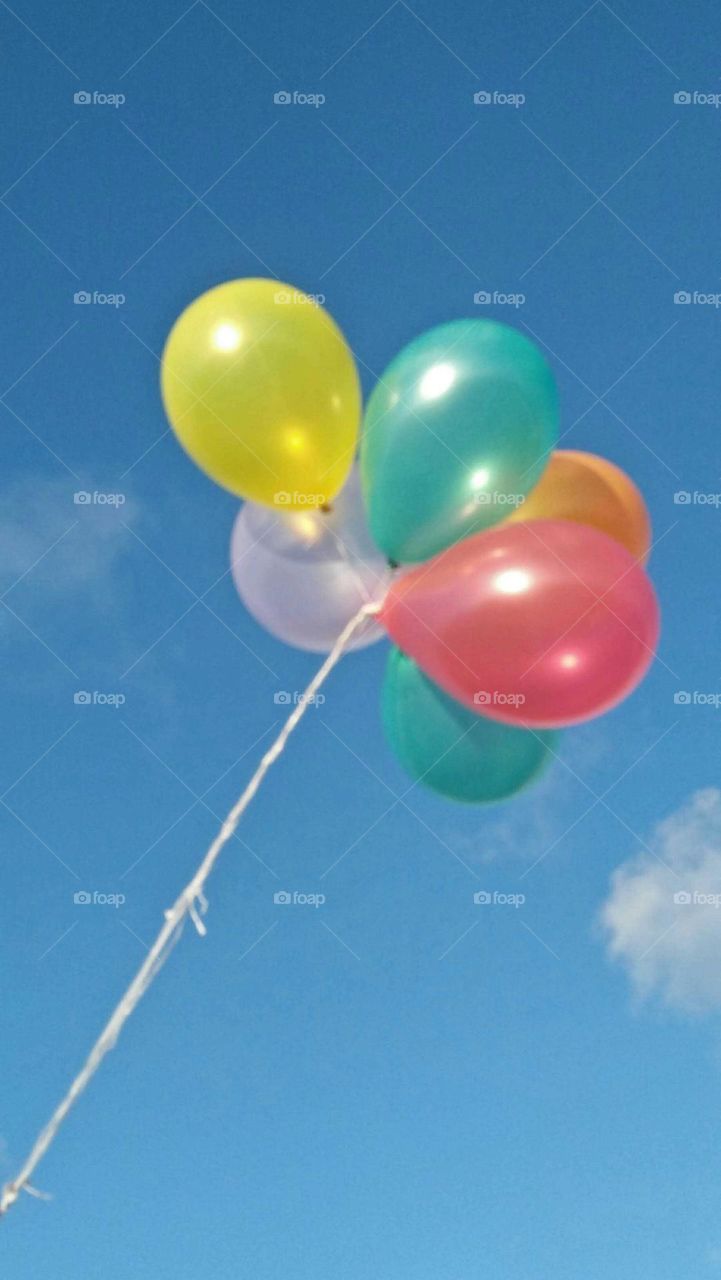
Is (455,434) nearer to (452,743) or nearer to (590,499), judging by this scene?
(590,499)

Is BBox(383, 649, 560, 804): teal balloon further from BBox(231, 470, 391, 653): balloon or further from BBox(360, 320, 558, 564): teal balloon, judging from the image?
BBox(360, 320, 558, 564): teal balloon

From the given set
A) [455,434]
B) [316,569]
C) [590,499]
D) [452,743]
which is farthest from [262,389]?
[452,743]

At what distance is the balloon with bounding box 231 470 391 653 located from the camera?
195 inches

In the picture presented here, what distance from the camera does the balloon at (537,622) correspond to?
170 inches

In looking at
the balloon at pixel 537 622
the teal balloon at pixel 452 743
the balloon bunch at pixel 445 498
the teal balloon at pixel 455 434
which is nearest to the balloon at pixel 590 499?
the balloon bunch at pixel 445 498

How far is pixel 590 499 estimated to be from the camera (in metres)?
5.00

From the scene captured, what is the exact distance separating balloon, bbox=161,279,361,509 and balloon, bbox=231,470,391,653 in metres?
0.27

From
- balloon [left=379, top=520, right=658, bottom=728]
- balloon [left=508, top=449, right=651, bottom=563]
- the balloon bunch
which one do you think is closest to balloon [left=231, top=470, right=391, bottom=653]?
the balloon bunch

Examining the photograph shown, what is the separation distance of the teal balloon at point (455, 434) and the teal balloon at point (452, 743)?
1.84 ft

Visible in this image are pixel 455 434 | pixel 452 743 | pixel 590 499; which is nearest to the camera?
pixel 455 434

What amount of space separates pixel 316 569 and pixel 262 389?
847 mm

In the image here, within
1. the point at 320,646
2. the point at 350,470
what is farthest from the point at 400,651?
the point at 350,470

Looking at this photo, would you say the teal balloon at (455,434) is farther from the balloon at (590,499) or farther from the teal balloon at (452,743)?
the teal balloon at (452,743)

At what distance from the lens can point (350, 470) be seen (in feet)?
16.1
